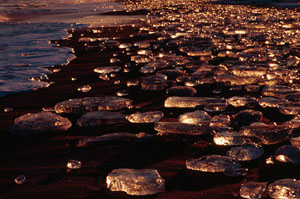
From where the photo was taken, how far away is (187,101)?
2873mm

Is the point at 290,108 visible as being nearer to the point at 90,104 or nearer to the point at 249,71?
the point at 249,71

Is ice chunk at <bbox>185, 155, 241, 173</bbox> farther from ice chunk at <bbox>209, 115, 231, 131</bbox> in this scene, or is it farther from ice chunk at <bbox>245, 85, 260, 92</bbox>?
ice chunk at <bbox>245, 85, 260, 92</bbox>

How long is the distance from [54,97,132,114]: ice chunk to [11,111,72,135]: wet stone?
0.24 metres

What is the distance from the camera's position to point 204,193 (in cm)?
162

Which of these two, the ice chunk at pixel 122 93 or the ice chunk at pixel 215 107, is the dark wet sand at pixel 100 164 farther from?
the ice chunk at pixel 122 93

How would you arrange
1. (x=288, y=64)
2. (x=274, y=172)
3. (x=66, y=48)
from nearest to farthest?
(x=274, y=172) → (x=288, y=64) → (x=66, y=48)

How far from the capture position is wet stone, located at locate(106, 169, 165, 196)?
5.24ft

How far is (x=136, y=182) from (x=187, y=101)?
136 centimetres

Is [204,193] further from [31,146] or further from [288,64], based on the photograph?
[288,64]

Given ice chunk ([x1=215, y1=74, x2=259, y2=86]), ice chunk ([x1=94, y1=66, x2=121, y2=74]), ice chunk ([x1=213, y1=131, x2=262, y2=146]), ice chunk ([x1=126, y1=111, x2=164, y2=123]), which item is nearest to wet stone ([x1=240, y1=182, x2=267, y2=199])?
ice chunk ([x1=213, y1=131, x2=262, y2=146])

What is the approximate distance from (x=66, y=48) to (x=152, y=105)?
3365 mm

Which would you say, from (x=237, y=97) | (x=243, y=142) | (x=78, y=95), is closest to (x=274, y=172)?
(x=243, y=142)

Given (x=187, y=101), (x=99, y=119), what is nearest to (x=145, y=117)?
(x=99, y=119)

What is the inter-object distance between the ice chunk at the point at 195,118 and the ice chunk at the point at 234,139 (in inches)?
11.0
